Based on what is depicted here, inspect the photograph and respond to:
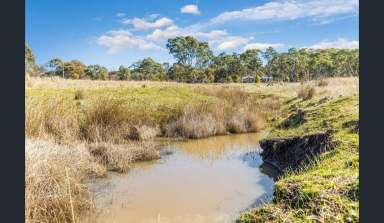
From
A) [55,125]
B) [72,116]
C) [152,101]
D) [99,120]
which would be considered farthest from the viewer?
[152,101]

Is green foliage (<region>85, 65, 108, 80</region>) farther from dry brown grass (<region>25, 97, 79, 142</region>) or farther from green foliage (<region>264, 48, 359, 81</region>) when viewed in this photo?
dry brown grass (<region>25, 97, 79, 142</region>)

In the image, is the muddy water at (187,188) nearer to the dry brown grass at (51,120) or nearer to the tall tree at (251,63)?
the dry brown grass at (51,120)

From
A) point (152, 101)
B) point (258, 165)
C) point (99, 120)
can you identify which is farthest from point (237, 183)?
point (152, 101)

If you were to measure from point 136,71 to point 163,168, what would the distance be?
5996 centimetres

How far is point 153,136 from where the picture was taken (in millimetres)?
12477

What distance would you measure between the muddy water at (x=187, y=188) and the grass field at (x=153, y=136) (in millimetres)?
454

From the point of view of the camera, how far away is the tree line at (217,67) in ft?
194

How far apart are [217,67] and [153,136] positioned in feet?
175

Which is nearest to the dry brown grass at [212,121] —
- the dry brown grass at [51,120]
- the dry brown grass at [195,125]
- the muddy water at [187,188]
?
the dry brown grass at [195,125]

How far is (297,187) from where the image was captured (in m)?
4.93

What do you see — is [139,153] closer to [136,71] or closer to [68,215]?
[68,215]

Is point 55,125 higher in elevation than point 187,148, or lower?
higher

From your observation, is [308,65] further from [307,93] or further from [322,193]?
[322,193]

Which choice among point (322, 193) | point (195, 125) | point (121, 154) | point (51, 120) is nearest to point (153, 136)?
point (195, 125)
